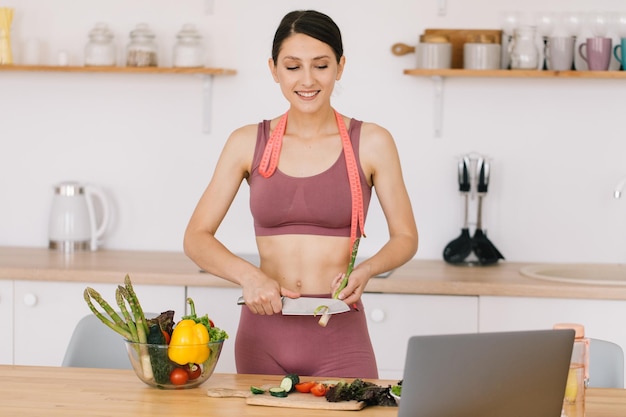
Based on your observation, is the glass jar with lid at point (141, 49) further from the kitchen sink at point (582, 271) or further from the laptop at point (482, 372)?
the laptop at point (482, 372)

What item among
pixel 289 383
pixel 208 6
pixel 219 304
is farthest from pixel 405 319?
pixel 208 6

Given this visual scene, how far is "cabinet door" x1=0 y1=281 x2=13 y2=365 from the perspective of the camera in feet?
11.3

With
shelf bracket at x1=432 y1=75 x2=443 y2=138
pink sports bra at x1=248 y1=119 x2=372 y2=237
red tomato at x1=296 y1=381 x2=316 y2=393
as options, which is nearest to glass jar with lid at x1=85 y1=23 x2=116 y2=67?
shelf bracket at x1=432 y1=75 x2=443 y2=138

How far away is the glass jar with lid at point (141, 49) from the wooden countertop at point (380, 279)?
72 centimetres

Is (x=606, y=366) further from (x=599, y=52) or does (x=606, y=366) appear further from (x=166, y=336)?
(x=599, y=52)

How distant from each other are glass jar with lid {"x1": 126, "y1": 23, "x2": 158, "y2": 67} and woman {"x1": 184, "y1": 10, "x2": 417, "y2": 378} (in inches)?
51.0

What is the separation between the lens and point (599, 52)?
Answer: 360 centimetres

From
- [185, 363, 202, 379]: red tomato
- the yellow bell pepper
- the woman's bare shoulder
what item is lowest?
[185, 363, 202, 379]: red tomato

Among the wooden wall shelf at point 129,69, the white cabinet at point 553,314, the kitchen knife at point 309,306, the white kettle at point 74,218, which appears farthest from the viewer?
the white kettle at point 74,218

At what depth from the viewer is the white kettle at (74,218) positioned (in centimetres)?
→ 385

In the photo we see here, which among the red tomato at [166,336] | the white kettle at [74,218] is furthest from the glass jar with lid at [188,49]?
the red tomato at [166,336]

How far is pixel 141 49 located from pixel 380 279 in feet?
4.18

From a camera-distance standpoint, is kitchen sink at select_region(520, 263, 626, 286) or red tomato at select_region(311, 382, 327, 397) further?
kitchen sink at select_region(520, 263, 626, 286)

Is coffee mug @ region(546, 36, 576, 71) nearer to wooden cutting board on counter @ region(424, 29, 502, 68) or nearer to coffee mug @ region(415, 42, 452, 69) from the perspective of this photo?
wooden cutting board on counter @ region(424, 29, 502, 68)
